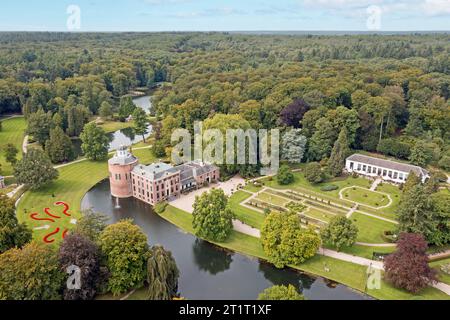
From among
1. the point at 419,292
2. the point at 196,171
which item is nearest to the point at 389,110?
the point at 196,171

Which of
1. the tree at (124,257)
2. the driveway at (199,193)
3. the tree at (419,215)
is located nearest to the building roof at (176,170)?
the driveway at (199,193)

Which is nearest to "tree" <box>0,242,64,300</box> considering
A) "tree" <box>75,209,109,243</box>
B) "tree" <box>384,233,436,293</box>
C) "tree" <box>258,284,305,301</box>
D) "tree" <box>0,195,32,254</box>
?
"tree" <box>75,209,109,243</box>

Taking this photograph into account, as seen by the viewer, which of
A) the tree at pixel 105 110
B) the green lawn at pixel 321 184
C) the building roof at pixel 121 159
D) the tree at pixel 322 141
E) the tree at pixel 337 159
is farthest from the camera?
the tree at pixel 105 110

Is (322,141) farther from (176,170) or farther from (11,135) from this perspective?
(11,135)

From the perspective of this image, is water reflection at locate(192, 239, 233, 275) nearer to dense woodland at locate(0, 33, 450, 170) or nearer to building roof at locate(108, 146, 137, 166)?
building roof at locate(108, 146, 137, 166)

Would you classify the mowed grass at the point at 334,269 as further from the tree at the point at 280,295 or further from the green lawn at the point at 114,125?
the green lawn at the point at 114,125

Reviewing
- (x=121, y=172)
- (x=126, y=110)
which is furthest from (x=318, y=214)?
(x=126, y=110)

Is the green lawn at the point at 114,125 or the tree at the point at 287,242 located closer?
the tree at the point at 287,242
